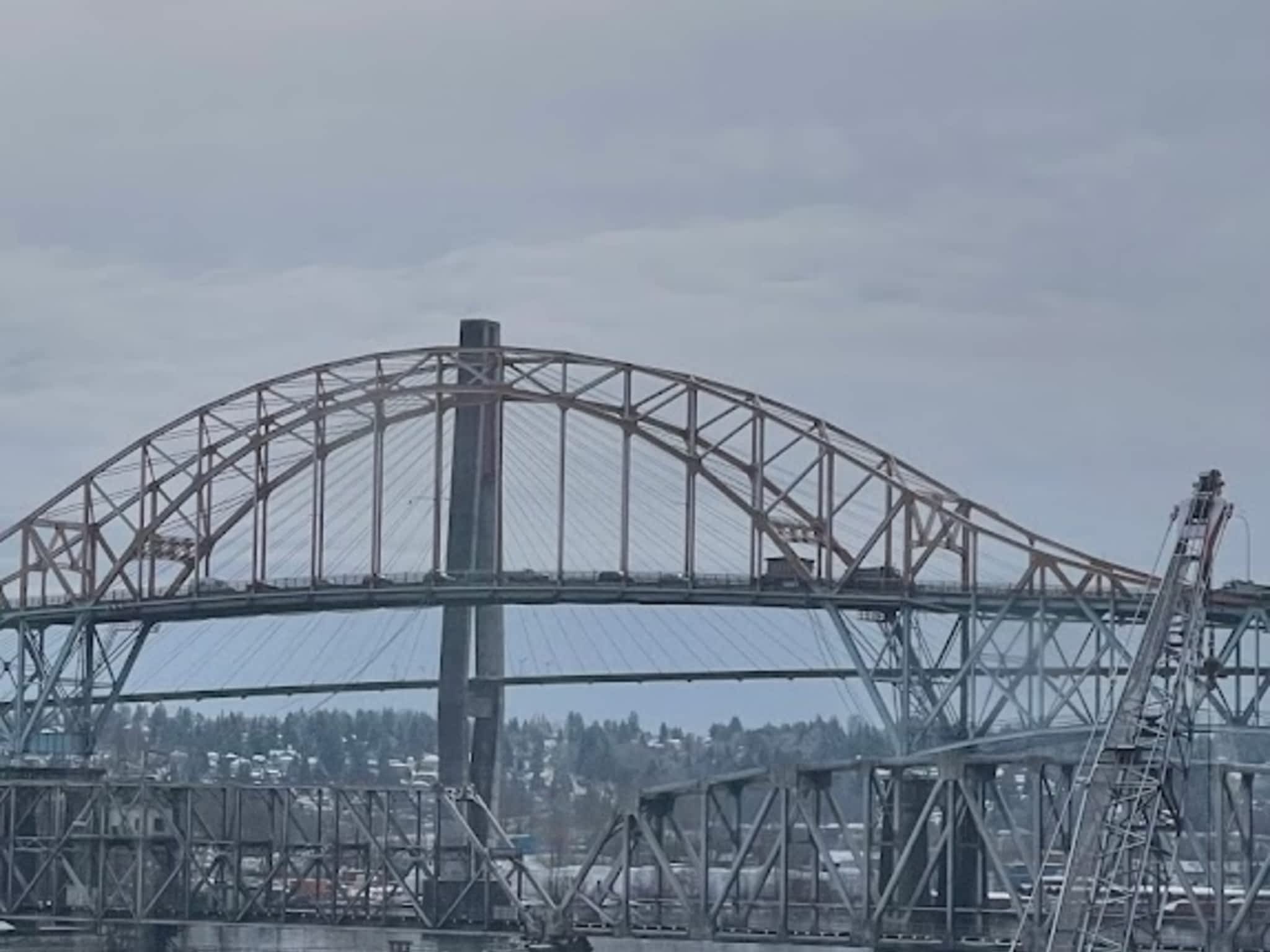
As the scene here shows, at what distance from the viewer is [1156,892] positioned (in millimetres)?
89750

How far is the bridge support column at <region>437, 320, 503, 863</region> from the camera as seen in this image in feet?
522

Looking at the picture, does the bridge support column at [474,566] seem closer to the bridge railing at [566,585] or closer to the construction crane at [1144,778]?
the bridge railing at [566,585]

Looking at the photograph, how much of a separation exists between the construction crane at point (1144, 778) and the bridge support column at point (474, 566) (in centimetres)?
6826

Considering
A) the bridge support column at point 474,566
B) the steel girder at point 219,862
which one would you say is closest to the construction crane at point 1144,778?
the steel girder at point 219,862

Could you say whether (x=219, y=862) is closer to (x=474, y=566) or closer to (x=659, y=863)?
(x=659, y=863)

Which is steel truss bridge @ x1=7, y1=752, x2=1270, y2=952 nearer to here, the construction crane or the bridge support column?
the construction crane

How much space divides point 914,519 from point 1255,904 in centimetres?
5564

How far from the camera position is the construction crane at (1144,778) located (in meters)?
87.8

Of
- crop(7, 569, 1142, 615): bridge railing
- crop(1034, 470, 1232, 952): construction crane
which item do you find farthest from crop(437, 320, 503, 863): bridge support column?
crop(1034, 470, 1232, 952): construction crane

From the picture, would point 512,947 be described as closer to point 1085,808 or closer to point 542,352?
point 1085,808

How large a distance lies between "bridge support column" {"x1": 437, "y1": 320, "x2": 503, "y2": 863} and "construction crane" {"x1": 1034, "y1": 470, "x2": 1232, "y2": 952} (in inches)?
2687

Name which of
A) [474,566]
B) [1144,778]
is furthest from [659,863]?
[474,566]

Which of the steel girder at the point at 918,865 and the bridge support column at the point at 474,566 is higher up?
the bridge support column at the point at 474,566

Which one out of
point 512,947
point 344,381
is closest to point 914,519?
point 344,381
